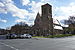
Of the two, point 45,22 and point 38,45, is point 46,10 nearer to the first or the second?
point 45,22

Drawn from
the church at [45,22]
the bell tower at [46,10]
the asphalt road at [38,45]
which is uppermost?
the bell tower at [46,10]

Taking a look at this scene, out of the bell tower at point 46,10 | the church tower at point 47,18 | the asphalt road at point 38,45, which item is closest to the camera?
the asphalt road at point 38,45

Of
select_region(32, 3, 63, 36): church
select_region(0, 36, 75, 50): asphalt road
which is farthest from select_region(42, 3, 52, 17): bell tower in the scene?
select_region(0, 36, 75, 50): asphalt road

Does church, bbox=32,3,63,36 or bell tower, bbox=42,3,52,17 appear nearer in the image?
church, bbox=32,3,63,36

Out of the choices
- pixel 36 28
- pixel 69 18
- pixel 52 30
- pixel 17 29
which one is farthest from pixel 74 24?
pixel 17 29

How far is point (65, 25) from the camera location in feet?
403

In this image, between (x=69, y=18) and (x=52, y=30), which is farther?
(x=69, y=18)

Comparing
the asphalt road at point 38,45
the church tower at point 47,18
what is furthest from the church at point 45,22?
the asphalt road at point 38,45

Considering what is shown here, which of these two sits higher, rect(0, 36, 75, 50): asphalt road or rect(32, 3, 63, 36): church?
rect(32, 3, 63, 36): church

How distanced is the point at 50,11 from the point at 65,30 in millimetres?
23918

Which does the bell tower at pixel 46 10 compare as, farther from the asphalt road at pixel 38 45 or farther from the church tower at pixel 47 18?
the asphalt road at pixel 38 45

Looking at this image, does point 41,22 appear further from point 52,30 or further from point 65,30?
point 65,30

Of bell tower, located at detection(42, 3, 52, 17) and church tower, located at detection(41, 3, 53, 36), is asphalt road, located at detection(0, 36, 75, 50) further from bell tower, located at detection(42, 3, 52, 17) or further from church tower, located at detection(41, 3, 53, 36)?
bell tower, located at detection(42, 3, 52, 17)

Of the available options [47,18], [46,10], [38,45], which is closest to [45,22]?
[47,18]
